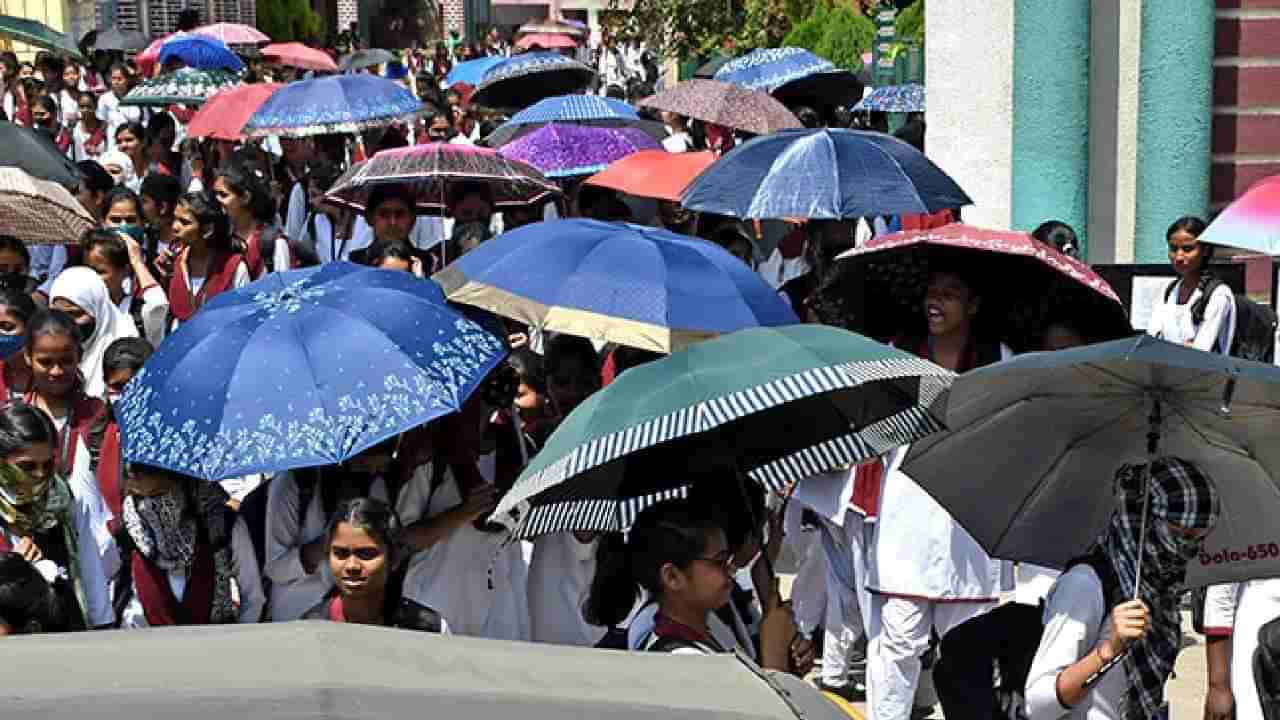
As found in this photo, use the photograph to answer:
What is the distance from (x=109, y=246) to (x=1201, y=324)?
461 cm

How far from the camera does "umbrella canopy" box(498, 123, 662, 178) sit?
1268 centimetres

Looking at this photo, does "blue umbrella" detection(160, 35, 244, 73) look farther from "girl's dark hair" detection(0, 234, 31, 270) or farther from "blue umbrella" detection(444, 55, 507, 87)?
"girl's dark hair" detection(0, 234, 31, 270)

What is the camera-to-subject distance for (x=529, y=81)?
17859 mm

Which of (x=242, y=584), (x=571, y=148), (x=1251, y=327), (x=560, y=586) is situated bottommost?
(x=560, y=586)

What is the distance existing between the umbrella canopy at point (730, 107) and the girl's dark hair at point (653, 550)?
8.50m

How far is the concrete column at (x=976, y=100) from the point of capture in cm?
1199

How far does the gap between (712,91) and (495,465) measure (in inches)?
284

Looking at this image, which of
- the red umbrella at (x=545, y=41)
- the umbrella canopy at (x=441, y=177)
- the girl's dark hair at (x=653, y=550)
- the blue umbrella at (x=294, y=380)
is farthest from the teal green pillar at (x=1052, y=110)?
the red umbrella at (x=545, y=41)

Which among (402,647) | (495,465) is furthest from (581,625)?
(402,647)

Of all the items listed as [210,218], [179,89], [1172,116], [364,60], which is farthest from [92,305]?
[364,60]

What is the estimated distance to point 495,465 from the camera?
6645mm

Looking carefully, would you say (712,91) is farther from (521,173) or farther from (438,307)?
(438,307)

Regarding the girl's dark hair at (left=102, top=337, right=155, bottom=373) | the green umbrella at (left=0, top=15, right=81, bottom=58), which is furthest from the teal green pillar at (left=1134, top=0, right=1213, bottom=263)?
the green umbrella at (left=0, top=15, right=81, bottom=58)

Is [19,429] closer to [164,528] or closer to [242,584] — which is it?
[164,528]
